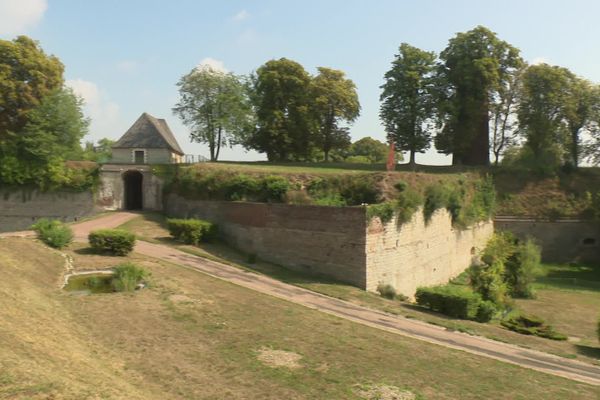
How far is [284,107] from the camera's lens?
133 feet

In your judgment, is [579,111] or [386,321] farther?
[579,111]

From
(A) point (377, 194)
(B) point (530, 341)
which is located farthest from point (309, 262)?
(B) point (530, 341)

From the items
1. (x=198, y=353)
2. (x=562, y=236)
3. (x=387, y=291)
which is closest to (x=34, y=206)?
(x=387, y=291)

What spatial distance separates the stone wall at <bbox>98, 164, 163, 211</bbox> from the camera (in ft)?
98.8

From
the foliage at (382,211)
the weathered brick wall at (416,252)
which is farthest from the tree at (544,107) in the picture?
the foliage at (382,211)

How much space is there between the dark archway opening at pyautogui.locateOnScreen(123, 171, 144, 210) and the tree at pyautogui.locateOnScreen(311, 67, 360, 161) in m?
16.6

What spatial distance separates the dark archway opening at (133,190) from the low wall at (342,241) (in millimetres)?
7274

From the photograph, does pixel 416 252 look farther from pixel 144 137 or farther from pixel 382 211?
pixel 144 137

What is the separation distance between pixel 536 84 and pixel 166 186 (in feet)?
102

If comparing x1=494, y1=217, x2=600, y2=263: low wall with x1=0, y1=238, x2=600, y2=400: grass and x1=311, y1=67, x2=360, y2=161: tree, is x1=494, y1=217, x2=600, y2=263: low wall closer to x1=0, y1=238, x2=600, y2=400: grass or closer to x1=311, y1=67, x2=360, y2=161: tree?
x1=311, y1=67, x2=360, y2=161: tree

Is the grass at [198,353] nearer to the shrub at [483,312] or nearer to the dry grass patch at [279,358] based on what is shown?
the dry grass patch at [279,358]

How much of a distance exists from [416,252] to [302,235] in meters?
6.37

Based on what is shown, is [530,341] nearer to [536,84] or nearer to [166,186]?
[166,186]

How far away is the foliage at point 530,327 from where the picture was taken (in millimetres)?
16469
